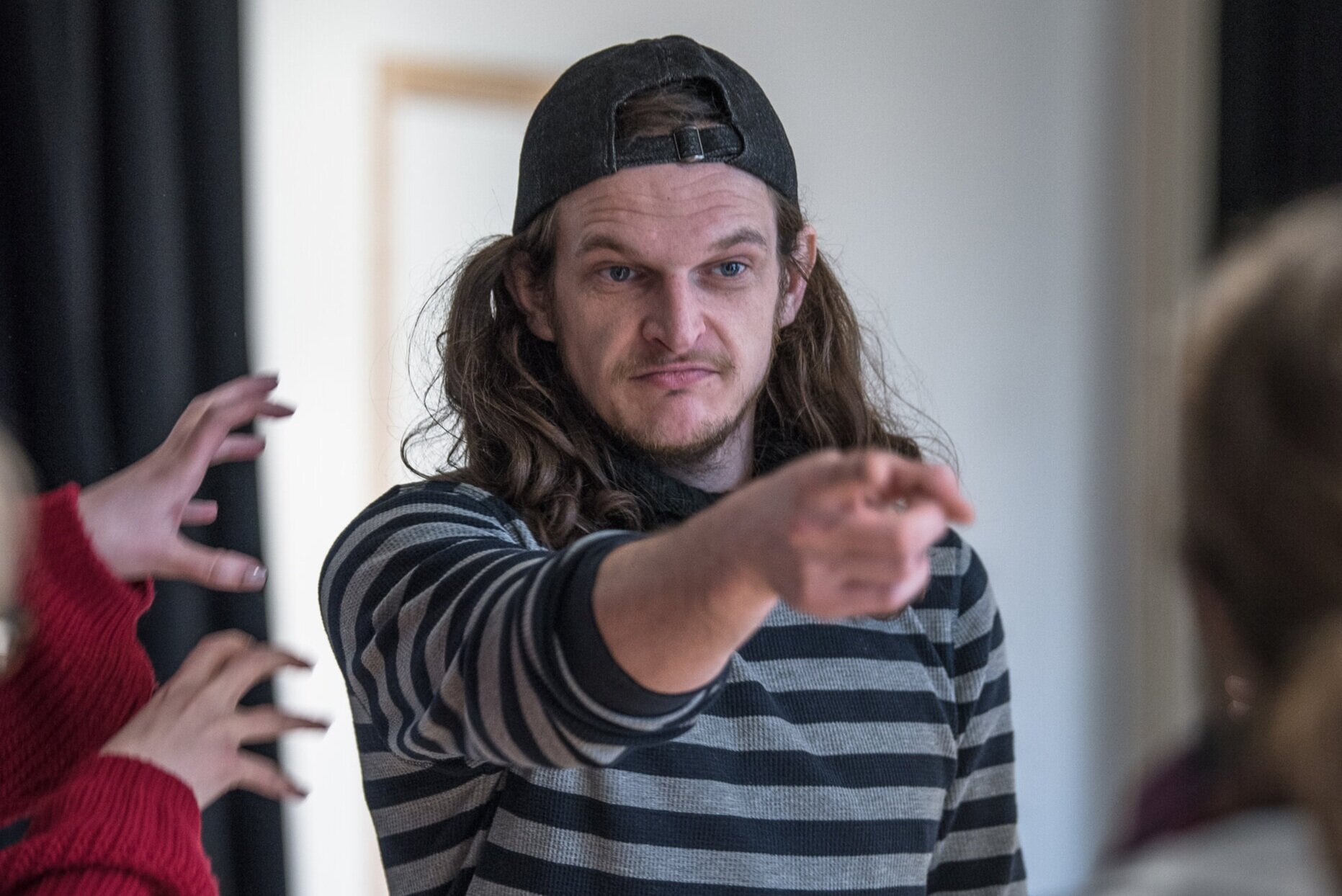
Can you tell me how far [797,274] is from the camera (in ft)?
4.57

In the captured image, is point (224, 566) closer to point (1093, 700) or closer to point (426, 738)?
point (426, 738)

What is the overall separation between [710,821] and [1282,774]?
2.24 feet

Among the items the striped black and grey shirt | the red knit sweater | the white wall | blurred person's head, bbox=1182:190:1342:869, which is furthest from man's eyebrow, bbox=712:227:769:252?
the white wall

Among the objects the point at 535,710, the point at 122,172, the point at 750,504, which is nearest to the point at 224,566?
the point at 535,710

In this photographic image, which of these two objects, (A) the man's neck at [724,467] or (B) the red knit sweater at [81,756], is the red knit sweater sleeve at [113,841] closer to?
(B) the red knit sweater at [81,756]

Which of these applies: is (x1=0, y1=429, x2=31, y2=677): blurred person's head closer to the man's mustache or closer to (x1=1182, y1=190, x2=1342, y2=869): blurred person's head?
the man's mustache

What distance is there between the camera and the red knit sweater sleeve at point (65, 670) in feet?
3.23

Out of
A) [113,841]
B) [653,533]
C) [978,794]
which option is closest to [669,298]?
[653,533]

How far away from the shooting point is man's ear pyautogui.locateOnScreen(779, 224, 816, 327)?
1373 mm

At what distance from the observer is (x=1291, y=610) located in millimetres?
421

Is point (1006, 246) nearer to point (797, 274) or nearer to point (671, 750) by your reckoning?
point (797, 274)

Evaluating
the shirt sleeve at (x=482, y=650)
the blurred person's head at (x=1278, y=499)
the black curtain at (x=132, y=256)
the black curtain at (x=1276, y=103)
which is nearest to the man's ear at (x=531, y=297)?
the shirt sleeve at (x=482, y=650)

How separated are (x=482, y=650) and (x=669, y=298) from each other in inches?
20.7

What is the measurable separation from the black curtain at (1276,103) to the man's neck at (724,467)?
134 centimetres
